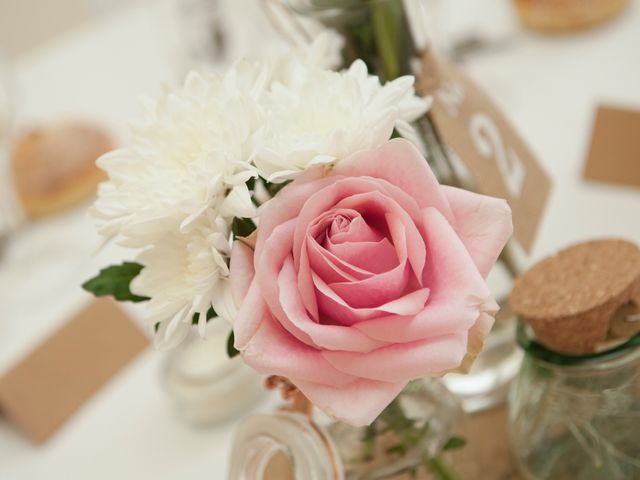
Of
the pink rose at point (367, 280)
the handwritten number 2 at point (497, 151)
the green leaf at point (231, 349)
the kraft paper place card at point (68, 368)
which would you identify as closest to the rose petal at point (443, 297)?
the pink rose at point (367, 280)

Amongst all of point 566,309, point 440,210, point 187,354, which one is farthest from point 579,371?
point 187,354

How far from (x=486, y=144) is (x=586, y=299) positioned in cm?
15

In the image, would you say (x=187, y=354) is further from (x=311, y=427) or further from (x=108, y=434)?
(x=311, y=427)

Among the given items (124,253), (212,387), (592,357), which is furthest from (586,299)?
(124,253)

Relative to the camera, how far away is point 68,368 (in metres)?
0.68

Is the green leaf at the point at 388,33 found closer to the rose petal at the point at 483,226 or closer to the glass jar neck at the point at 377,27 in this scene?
the glass jar neck at the point at 377,27

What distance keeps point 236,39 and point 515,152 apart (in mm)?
619

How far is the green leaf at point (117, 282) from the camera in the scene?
36 cm

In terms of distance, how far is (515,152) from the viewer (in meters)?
0.49

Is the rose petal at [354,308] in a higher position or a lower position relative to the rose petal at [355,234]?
lower

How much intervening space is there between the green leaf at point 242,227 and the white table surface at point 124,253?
0.29 metres

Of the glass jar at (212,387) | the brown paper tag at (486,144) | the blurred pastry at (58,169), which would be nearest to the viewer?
the brown paper tag at (486,144)

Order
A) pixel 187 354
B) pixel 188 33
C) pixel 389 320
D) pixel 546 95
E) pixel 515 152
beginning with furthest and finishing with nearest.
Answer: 1. pixel 188 33
2. pixel 546 95
3. pixel 187 354
4. pixel 515 152
5. pixel 389 320

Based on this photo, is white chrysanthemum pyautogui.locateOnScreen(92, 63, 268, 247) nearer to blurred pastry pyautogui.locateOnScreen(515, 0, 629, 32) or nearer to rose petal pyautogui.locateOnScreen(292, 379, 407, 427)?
rose petal pyautogui.locateOnScreen(292, 379, 407, 427)
